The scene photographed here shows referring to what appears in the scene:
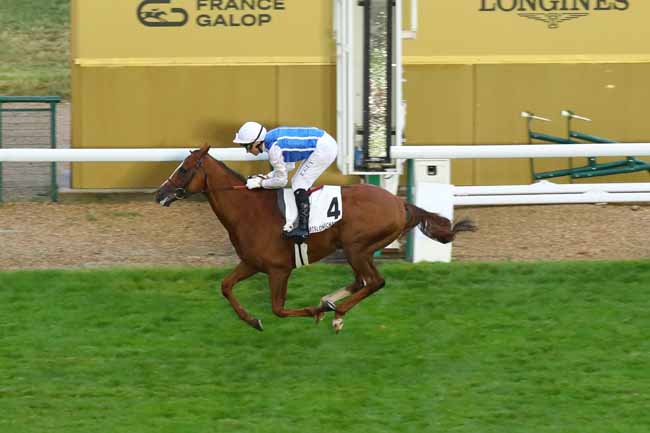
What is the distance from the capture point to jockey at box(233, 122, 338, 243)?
8.71 meters

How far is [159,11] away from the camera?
1261 cm

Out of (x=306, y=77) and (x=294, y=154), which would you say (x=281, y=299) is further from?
(x=306, y=77)

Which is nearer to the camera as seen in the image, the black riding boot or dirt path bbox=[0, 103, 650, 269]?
the black riding boot

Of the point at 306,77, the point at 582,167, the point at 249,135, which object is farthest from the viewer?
the point at 582,167

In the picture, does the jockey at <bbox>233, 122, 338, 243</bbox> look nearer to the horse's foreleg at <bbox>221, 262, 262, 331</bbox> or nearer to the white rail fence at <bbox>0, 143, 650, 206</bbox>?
the horse's foreleg at <bbox>221, 262, 262, 331</bbox>

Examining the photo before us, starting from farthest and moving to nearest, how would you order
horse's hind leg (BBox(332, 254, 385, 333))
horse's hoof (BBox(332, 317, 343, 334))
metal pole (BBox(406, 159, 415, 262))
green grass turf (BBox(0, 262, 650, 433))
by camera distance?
metal pole (BBox(406, 159, 415, 262)), horse's hind leg (BBox(332, 254, 385, 333)), horse's hoof (BBox(332, 317, 343, 334)), green grass turf (BBox(0, 262, 650, 433))

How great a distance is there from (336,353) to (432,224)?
123cm

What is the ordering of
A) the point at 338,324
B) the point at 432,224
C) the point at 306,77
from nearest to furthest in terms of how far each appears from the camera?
the point at 338,324 < the point at 432,224 < the point at 306,77

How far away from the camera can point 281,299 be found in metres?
8.77

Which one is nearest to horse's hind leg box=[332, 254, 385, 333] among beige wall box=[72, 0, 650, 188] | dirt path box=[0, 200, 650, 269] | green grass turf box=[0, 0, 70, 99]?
dirt path box=[0, 200, 650, 269]

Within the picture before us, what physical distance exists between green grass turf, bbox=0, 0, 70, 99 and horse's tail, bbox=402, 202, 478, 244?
1177cm

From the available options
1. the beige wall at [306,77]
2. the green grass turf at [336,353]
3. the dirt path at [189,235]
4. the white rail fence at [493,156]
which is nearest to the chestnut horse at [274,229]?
the green grass turf at [336,353]

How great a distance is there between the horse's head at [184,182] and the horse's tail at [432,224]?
4.51ft

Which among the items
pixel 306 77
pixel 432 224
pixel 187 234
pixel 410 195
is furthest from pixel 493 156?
pixel 306 77
